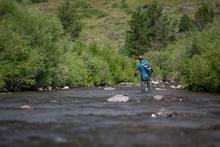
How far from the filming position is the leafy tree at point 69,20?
135500 mm

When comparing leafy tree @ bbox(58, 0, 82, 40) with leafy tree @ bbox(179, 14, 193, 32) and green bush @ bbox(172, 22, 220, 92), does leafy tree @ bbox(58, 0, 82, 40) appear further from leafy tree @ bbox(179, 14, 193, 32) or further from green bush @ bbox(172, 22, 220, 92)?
green bush @ bbox(172, 22, 220, 92)

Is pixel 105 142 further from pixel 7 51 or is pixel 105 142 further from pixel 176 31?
pixel 176 31

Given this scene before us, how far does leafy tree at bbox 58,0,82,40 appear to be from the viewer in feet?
445

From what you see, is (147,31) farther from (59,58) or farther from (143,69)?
(143,69)

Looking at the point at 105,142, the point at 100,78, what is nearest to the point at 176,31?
the point at 100,78

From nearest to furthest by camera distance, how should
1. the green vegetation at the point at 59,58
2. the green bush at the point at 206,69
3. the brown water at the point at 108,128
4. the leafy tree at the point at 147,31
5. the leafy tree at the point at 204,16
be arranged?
the brown water at the point at 108,128
the green bush at the point at 206,69
the green vegetation at the point at 59,58
the leafy tree at the point at 147,31
the leafy tree at the point at 204,16

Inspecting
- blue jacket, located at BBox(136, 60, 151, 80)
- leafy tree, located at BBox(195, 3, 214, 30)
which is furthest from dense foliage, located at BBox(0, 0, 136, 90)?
leafy tree, located at BBox(195, 3, 214, 30)

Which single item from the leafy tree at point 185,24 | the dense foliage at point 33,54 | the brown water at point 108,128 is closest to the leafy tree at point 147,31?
the leafy tree at point 185,24

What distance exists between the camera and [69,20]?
13662 centimetres

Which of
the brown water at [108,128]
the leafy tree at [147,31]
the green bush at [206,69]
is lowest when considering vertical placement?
the leafy tree at [147,31]

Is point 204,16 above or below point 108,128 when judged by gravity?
below

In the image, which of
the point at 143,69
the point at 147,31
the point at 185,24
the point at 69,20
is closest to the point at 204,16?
the point at 185,24

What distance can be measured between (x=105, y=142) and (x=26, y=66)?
34.7m

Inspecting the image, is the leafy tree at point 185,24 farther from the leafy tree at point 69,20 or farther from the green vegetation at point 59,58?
the green vegetation at point 59,58
